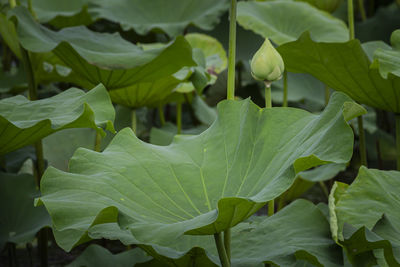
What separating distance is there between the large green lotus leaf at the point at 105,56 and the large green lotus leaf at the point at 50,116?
0.55ft

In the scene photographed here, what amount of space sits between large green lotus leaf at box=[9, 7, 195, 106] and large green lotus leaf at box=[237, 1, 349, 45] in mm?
718

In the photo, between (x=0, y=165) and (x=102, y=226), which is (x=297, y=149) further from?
(x=0, y=165)

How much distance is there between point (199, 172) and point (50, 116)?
1.31ft

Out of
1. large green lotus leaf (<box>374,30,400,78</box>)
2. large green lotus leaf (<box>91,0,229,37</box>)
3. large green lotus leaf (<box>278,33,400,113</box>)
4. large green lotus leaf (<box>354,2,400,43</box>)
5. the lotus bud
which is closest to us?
the lotus bud

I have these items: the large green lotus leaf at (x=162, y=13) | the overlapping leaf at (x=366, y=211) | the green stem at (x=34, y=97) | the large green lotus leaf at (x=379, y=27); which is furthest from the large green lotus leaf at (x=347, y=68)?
the large green lotus leaf at (x=379, y=27)

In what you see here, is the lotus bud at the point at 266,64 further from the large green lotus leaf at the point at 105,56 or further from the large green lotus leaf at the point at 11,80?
the large green lotus leaf at the point at 11,80

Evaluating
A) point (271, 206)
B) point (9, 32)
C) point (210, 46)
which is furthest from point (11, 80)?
point (271, 206)

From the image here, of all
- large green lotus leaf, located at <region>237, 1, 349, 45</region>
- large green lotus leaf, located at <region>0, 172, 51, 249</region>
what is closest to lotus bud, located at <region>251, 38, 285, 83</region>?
large green lotus leaf, located at <region>0, 172, 51, 249</region>

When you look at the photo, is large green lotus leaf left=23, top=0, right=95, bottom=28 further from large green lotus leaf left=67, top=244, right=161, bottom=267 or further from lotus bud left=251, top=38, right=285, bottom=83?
lotus bud left=251, top=38, right=285, bottom=83

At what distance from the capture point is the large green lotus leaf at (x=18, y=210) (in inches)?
67.4

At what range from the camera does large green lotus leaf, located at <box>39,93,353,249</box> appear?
0.96 m

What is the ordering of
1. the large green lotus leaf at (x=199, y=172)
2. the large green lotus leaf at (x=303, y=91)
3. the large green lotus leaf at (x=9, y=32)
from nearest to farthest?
the large green lotus leaf at (x=199, y=172), the large green lotus leaf at (x=9, y=32), the large green lotus leaf at (x=303, y=91)

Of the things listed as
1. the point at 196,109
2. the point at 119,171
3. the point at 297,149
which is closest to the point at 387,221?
the point at 297,149

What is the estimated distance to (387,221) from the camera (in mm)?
1084
